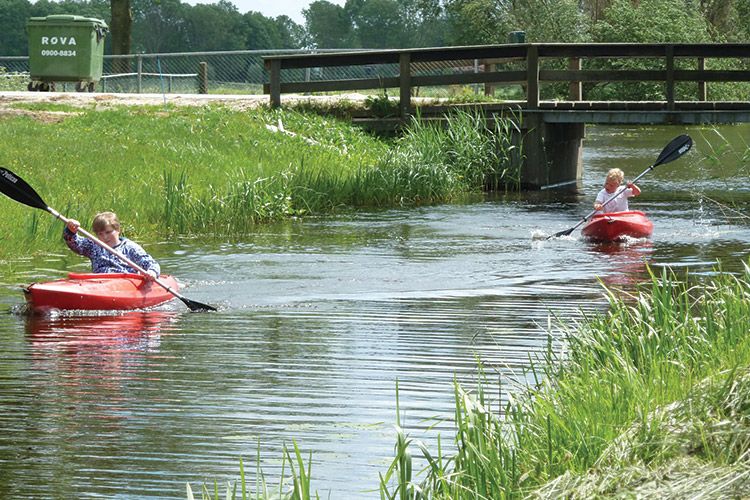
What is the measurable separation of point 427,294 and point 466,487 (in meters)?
6.84

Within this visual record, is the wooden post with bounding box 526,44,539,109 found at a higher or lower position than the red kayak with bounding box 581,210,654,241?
higher

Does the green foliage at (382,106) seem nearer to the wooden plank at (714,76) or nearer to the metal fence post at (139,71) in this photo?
the wooden plank at (714,76)

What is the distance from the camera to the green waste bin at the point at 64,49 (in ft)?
99.8

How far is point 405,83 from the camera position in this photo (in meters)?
23.6

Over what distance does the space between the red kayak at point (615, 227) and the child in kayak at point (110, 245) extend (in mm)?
6009

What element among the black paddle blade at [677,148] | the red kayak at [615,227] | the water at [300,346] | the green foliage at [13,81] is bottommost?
the water at [300,346]

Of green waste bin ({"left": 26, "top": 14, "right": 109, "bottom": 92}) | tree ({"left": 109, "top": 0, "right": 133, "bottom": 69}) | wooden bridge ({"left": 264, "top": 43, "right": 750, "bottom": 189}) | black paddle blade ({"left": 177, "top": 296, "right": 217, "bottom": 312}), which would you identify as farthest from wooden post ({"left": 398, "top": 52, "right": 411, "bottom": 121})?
tree ({"left": 109, "top": 0, "right": 133, "bottom": 69})

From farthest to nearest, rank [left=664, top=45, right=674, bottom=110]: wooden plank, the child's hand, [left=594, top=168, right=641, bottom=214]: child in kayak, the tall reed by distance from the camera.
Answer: [left=664, top=45, right=674, bottom=110]: wooden plank
[left=594, top=168, right=641, bottom=214]: child in kayak
the child's hand
the tall reed

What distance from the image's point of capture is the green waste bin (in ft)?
99.8

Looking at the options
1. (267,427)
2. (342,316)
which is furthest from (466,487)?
(342,316)

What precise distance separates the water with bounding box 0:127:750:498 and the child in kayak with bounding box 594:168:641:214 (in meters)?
0.60

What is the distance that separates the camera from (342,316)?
34.4 feet

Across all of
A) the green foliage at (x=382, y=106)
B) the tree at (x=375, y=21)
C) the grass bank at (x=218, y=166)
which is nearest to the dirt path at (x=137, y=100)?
the green foliage at (x=382, y=106)

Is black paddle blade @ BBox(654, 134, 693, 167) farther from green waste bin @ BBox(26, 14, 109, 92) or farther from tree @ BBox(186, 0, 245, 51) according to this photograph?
tree @ BBox(186, 0, 245, 51)
